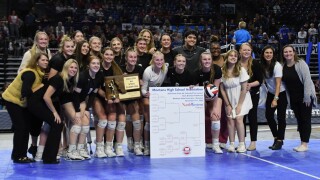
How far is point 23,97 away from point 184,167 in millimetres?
2388

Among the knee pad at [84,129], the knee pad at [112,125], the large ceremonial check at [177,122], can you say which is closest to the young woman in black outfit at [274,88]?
the large ceremonial check at [177,122]

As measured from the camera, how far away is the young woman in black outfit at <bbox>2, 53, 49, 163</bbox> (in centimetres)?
683

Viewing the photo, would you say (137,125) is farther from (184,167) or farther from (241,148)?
(241,148)

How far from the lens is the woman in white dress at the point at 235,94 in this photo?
25.6 feet

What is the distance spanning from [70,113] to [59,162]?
0.73 m

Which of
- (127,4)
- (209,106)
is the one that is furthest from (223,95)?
(127,4)

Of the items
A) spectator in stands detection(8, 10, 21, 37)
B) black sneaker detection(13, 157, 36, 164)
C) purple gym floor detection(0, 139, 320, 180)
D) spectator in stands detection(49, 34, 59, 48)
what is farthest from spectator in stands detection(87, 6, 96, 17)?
black sneaker detection(13, 157, 36, 164)

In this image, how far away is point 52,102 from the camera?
7.11 m

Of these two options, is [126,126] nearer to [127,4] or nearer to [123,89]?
[123,89]

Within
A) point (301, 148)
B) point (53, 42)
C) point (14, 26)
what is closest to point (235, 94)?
point (301, 148)

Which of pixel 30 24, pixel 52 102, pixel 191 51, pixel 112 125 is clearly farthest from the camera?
pixel 30 24

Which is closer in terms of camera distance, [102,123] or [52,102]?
[52,102]

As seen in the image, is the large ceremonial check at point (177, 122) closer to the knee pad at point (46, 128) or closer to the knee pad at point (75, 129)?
the knee pad at point (75, 129)

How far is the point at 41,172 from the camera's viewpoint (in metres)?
6.51
